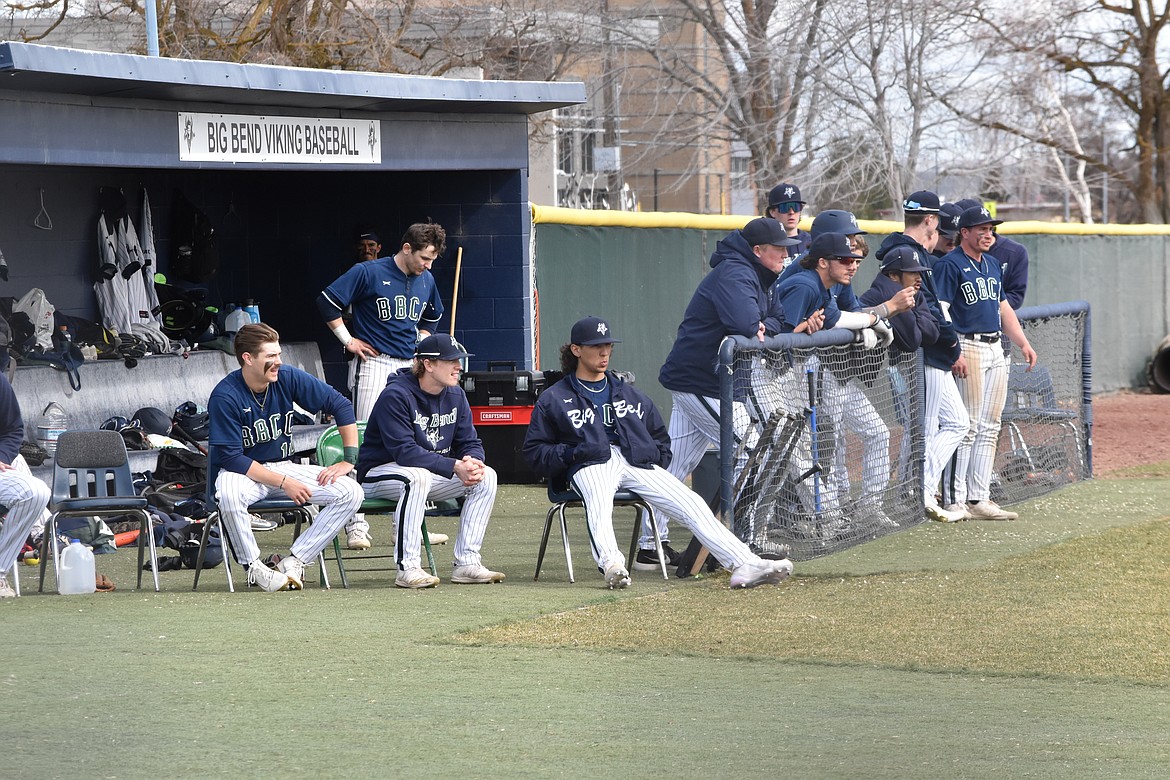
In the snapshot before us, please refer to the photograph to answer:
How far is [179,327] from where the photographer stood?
471 inches

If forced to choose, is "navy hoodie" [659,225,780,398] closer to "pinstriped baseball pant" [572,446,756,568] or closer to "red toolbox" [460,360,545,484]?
"pinstriped baseball pant" [572,446,756,568]

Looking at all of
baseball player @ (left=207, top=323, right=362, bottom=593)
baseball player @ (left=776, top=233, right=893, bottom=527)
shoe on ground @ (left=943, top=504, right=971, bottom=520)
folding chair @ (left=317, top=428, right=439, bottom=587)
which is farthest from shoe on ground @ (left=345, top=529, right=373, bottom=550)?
shoe on ground @ (left=943, top=504, right=971, bottom=520)

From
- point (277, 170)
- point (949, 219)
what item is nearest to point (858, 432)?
point (949, 219)

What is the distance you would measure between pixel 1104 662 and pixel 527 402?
6243mm

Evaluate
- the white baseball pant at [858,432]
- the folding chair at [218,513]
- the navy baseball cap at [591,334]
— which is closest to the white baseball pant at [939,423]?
the white baseball pant at [858,432]

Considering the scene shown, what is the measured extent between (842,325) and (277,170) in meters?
4.46

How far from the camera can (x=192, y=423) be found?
1091 cm

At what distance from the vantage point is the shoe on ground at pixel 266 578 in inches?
291

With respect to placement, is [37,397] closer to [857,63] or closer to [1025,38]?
[857,63]

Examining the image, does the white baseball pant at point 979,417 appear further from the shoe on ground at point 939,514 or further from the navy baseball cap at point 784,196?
the navy baseball cap at point 784,196

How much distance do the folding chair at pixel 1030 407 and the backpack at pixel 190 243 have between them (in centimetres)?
592

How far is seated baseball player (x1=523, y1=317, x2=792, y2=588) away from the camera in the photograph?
24.2 ft

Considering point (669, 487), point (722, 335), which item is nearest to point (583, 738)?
point (669, 487)

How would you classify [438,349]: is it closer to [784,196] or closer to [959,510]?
[784,196]
